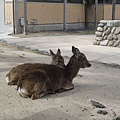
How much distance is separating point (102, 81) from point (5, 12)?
13256 mm

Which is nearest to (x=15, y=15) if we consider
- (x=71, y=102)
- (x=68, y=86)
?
(x=68, y=86)

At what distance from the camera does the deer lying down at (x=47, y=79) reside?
529cm

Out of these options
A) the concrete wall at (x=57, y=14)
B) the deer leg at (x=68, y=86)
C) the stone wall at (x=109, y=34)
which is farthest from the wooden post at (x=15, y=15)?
the deer leg at (x=68, y=86)

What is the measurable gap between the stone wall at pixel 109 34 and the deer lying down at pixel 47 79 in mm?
6745

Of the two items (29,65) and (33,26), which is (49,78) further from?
(33,26)

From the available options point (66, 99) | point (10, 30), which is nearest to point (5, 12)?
point (10, 30)

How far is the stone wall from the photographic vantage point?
1266cm

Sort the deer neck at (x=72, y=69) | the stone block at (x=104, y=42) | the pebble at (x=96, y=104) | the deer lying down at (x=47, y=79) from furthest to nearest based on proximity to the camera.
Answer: the stone block at (x=104, y=42)
the deer neck at (x=72, y=69)
the deer lying down at (x=47, y=79)
the pebble at (x=96, y=104)

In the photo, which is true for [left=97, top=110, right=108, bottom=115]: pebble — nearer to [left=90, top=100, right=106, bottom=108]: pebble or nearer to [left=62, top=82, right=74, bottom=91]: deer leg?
[left=90, top=100, right=106, bottom=108]: pebble

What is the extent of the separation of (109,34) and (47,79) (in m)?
7.93

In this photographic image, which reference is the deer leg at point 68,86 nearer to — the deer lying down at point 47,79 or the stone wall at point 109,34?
the deer lying down at point 47,79

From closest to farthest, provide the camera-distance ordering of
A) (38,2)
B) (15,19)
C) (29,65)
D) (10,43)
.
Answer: (29,65) → (10,43) → (15,19) → (38,2)

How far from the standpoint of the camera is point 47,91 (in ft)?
18.1

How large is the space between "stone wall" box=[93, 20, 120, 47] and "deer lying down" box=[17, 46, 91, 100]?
675cm
